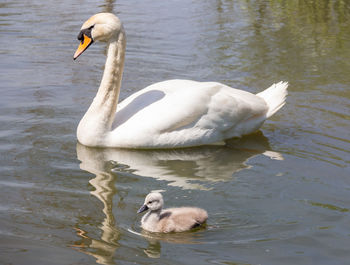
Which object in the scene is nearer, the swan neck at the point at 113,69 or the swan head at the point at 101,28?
the swan head at the point at 101,28

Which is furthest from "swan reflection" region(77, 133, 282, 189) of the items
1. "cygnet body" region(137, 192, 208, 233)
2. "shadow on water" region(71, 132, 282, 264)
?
"cygnet body" region(137, 192, 208, 233)

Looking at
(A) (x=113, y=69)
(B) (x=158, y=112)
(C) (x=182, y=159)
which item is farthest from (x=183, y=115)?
(A) (x=113, y=69)

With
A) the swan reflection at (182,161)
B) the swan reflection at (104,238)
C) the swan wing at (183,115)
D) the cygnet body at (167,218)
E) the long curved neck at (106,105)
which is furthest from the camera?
the long curved neck at (106,105)

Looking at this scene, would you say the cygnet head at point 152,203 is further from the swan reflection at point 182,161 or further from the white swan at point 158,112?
the white swan at point 158,112

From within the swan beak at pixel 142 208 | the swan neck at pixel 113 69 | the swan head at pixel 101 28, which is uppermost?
the swan head at pixel 101 28

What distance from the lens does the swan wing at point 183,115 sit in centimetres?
769

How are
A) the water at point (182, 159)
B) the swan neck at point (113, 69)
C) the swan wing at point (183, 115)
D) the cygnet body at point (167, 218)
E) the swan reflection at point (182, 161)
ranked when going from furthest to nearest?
1. the swan neck at point (113, 69)
2. the swan wing at point (183, 115)
3. the swan reflection at point (182, 161)
4. the cygnet body at point (167, 218)
5. the water at point (182, 159)

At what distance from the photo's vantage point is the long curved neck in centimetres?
786

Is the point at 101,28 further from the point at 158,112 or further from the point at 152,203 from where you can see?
the point at 152,203

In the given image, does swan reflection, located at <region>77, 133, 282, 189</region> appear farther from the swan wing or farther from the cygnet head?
the cygnet head

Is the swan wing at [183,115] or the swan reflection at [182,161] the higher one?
the swan wing at [183,115]

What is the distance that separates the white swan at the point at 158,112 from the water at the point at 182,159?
0.17 meters

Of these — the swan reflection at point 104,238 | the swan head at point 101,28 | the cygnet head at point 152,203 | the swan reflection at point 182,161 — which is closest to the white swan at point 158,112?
the swan head at point 101,28

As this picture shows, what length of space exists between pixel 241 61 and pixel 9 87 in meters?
3.77
